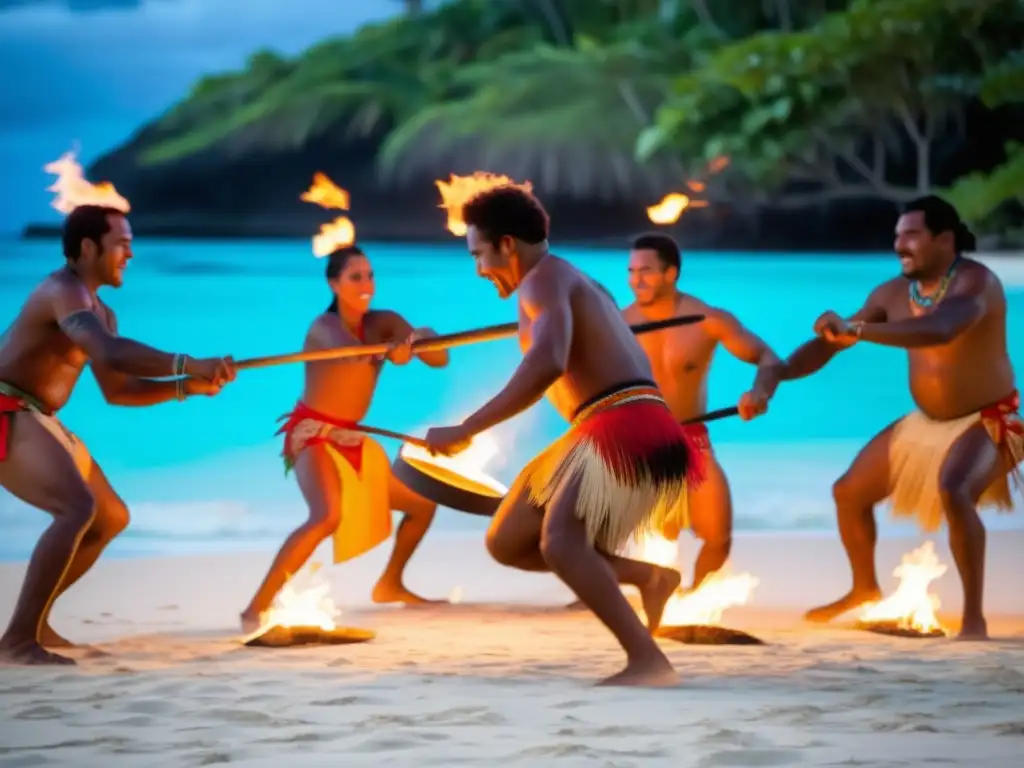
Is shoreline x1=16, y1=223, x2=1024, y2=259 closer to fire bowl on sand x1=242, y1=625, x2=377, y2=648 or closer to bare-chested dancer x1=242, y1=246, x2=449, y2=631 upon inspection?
bare-chested dancer x1=242, y1=246, x2=449, y2=631

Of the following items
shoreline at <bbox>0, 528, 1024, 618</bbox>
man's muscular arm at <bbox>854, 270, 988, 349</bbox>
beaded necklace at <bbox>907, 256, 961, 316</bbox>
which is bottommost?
shoreline at <bbox>0, 528, 1024, 618</bbox>

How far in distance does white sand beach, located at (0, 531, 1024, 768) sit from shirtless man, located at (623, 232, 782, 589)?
31cm

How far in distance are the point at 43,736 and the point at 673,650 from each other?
178 cm

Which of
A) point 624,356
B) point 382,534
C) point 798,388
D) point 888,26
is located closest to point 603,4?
point 888,26

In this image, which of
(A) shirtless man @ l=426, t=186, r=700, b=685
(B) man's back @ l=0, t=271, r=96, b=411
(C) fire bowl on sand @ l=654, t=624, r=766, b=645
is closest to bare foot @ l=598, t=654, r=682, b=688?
(A) shirtless man @ l=426, t=186, r=700, b=685

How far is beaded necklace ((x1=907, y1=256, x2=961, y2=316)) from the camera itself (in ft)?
16.6

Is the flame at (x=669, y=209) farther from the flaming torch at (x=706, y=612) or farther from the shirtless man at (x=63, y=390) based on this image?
the shirtless man at (x=63, y=390)

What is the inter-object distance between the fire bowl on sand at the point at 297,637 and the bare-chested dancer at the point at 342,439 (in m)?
0.36

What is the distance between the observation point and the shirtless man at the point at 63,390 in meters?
4.52

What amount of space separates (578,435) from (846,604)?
1589 millimetres

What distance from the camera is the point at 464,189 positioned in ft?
15.4

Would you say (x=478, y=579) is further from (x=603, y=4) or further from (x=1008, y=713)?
(x=603, y=4)

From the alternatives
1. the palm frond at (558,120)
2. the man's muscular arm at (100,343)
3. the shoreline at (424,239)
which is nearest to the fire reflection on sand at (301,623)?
the man's muscular arm at (100,343)

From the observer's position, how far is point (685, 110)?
15531 mm
